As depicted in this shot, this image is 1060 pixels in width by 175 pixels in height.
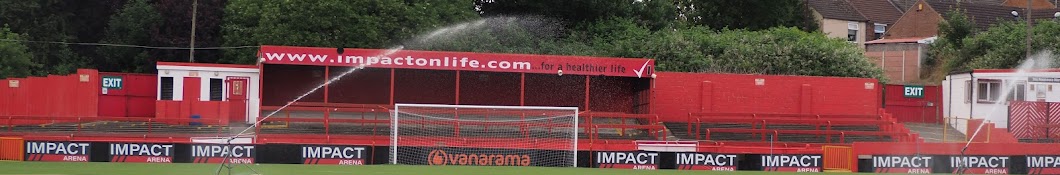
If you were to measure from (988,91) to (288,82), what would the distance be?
23.8 metres

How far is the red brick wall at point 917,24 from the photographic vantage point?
84.5 metres

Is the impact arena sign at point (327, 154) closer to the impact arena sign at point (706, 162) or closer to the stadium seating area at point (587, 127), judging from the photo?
the stadium seating area at point (587, 127)

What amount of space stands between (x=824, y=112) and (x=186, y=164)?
79.3ft

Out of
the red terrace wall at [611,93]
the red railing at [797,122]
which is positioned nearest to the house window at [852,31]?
the red railing at [797,122]

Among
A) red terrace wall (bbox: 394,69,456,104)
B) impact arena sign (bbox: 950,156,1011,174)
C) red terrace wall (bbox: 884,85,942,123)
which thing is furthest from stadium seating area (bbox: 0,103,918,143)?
red terrace wall (bbox: 884,85,942,123)

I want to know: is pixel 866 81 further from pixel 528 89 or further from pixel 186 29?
pixel 186 29

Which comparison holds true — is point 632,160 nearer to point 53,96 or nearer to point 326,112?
point 326,112

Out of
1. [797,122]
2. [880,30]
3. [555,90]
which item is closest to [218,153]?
[555,90]

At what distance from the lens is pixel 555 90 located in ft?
157

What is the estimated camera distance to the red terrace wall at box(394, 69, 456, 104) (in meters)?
46.7

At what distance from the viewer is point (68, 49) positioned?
233 ft

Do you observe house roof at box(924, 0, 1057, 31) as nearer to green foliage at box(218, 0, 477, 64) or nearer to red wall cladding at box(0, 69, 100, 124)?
green foliage at box(218, 0, 477, 64)

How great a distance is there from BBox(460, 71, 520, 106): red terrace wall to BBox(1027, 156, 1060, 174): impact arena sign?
18.0 meters

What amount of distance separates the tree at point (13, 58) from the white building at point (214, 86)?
2219cm
